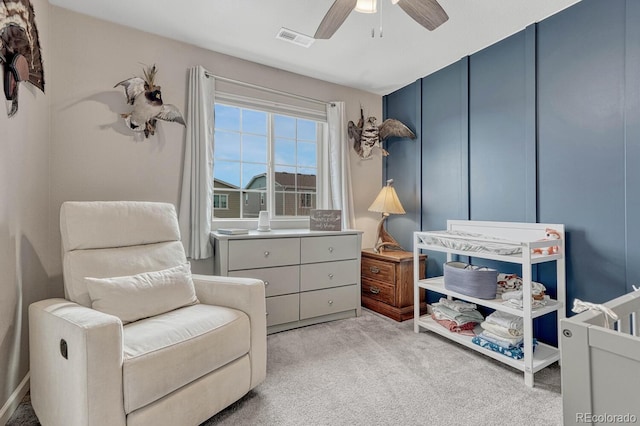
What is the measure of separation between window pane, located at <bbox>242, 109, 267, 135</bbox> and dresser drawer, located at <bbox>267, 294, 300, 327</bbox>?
1.60 meters

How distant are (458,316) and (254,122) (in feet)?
8.17

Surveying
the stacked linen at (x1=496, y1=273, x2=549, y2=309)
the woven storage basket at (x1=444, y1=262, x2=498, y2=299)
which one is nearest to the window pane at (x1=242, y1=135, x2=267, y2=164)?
the woven storage basket at (x1=444, y1=262, x2=498, y2=299)

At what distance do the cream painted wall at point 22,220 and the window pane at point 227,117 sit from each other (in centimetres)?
117

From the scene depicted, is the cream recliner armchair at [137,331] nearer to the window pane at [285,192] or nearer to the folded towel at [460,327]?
the window pane at [285,192]

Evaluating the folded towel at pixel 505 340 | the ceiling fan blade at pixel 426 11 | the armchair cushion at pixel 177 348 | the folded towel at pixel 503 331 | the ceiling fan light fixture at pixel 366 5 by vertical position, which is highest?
the ceiling fan light fixture at pixel 366 5

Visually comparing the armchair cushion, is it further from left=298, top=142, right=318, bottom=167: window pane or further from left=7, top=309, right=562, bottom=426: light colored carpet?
left=298, top=142, right=318, bottom=167: window pane

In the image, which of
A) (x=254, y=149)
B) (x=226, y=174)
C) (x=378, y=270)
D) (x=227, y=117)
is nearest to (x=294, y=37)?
(x=227, y=117)

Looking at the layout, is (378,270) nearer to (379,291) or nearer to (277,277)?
(379,291)

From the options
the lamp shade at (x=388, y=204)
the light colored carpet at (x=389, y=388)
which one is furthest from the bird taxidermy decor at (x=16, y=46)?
the lamp shade at (x=388, y=204)

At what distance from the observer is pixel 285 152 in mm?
3195

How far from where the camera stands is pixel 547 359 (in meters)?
1.89

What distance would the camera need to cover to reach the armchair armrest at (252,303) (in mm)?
1685

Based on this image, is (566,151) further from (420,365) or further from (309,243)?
(309,243)

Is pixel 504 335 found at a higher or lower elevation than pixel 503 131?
lower
